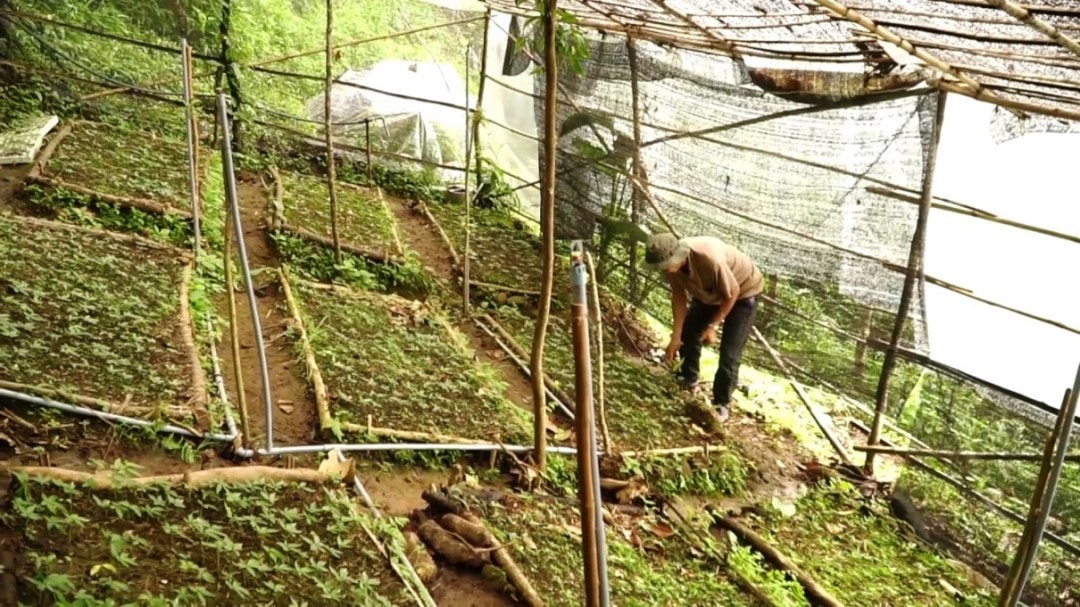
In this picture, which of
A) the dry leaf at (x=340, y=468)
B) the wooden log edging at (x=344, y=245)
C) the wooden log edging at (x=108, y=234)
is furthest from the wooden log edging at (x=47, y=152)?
the dry leaf at (x=340, y=468)

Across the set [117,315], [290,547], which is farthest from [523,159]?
[290,547]

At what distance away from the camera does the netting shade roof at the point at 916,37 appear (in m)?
2.68

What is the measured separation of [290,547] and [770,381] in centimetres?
530

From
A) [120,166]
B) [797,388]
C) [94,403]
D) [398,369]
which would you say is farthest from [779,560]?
[120,166]

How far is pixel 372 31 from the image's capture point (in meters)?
13.2

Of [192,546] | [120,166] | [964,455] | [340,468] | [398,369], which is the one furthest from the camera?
[120,166]

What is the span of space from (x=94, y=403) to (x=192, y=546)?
110cm

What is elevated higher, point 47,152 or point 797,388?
point 47,152

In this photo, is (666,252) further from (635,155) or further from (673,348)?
(635,155)

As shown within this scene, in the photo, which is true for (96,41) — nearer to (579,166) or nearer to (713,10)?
(579,166)

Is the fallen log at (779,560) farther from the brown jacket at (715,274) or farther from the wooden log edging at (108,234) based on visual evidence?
the wooden log edging at (108,234)

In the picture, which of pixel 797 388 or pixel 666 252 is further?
pixel 797 388

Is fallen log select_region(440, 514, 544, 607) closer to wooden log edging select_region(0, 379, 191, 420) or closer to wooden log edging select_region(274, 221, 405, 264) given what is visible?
wooden log edging select_region(0, 379, 191, 420)

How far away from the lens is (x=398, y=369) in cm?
471
